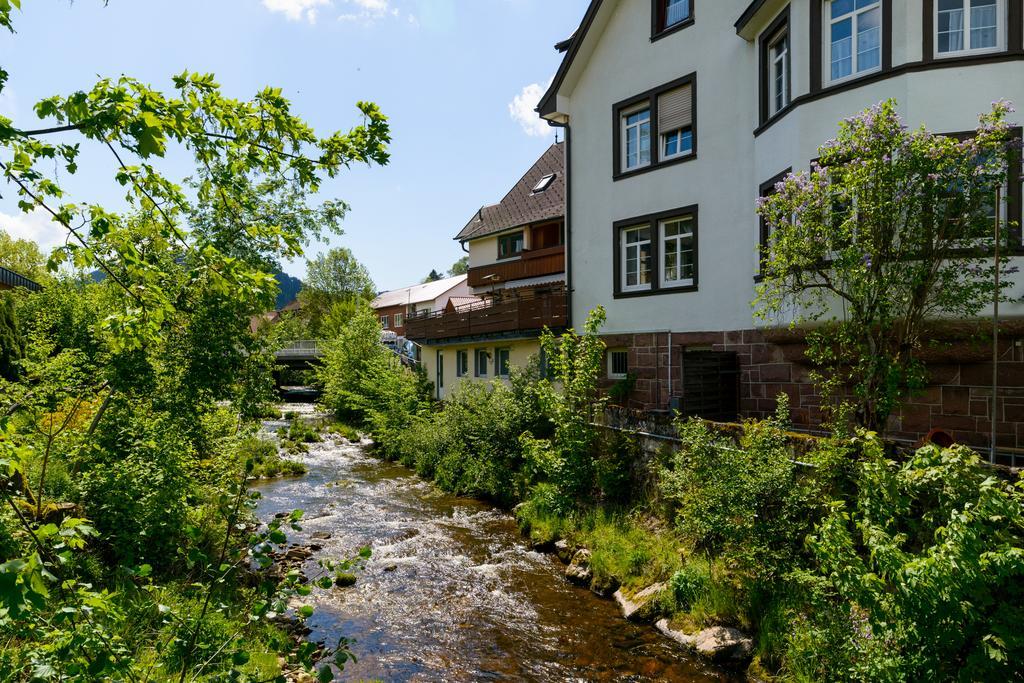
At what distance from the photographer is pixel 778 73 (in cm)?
1368

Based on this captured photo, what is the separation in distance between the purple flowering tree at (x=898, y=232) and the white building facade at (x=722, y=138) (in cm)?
159

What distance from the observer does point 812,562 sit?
8.66 metres

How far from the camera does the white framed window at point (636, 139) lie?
56.2 ft

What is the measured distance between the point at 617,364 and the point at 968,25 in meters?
10.7

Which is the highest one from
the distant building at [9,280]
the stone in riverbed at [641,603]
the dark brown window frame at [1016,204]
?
the distant building at [9,280]

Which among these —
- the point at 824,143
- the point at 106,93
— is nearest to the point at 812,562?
the point at 824,143

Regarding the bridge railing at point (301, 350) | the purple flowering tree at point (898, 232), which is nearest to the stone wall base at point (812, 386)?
the purple flowering tree at point (898, 232)

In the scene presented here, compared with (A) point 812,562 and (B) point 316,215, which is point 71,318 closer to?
(B) point 316,215

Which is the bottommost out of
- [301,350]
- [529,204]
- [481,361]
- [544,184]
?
[301,350]

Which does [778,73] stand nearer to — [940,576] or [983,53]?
[983,53]

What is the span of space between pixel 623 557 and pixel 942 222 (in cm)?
723

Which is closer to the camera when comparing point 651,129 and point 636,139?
point 651,129

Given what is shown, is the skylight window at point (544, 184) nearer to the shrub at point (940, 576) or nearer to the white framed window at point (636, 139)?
the white framed window at point (636, 139)

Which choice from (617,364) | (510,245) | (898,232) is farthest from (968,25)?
(510,245)
